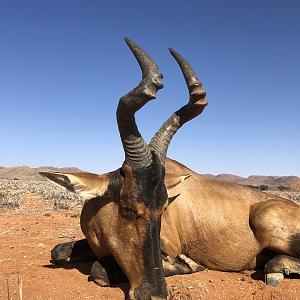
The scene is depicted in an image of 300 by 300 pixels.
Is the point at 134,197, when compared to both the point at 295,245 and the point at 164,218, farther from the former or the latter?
the point at 295,245

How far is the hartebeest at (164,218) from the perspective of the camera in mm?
3682

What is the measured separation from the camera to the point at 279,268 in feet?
15.1

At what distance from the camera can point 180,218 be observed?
17.3ft

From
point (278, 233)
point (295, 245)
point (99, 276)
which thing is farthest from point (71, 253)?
point (295, 245)

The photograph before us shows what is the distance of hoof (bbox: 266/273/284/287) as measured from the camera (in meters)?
4.50

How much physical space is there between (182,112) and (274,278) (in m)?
3.04

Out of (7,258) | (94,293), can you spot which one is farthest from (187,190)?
(7,258)

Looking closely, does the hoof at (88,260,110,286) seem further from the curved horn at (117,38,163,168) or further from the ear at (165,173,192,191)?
the curved horn at (117,38,163,168)

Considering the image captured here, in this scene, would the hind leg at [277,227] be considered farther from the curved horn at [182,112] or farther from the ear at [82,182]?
the ear at [82,182]

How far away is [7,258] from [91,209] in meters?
2.53

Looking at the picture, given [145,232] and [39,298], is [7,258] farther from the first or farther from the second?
[145,232]

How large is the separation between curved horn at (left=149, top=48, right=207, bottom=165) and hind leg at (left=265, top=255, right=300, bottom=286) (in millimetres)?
2472

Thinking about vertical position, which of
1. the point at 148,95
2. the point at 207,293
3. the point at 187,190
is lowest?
the point at 207,293

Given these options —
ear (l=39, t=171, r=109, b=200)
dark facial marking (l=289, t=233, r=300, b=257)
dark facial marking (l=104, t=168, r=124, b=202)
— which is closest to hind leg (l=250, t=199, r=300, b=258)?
dark facial marking (l=289, t=233, r=300, b=257)
